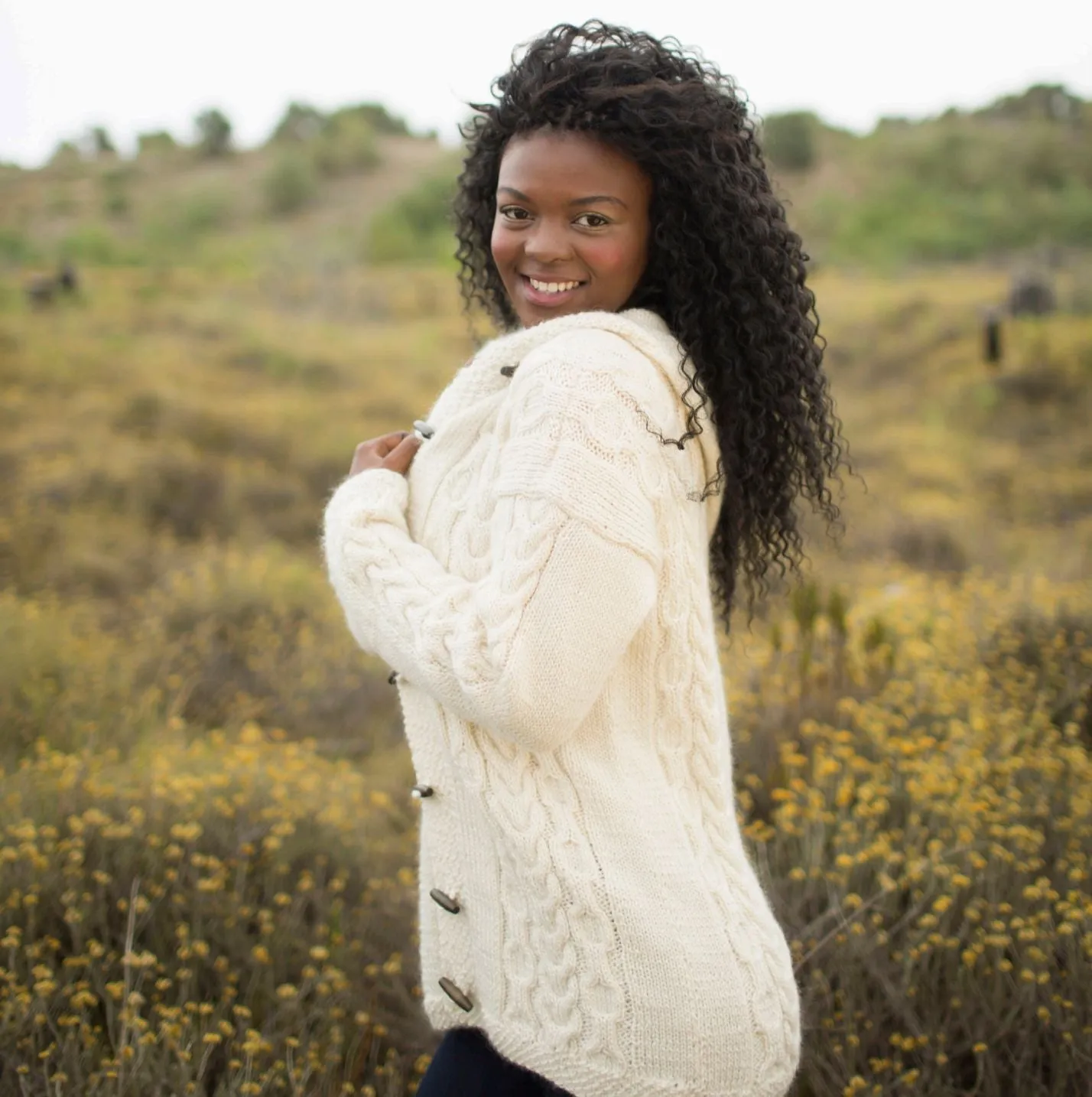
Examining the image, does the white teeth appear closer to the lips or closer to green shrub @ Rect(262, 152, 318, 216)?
the lips

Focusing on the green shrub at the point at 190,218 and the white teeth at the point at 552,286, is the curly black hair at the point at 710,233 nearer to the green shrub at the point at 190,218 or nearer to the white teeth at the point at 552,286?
the white teeth at the point at 552,286

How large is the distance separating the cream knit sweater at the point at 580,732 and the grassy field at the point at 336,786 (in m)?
0.90

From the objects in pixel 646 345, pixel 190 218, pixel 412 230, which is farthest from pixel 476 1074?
pixel 190 218

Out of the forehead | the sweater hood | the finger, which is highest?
the forehead

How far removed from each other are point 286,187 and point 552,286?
30191 mm

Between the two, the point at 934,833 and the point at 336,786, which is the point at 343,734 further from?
the point at 934,833

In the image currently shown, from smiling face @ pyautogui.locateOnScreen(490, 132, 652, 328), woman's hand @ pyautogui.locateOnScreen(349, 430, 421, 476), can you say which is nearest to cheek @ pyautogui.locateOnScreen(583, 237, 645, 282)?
smiling face @ pyautogui.locateOnScreen(490, 132, 652, 328)

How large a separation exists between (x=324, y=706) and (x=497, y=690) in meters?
3.42

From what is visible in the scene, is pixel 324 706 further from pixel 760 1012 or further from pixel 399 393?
pixel 399 393

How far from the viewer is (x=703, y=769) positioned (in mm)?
1456

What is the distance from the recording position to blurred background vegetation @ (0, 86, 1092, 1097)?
231cm

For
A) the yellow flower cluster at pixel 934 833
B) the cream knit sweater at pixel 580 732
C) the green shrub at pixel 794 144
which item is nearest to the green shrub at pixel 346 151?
the green shrub at pixel 794 144

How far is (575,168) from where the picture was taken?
58.1 inches

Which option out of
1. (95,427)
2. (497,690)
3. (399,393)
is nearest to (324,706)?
(497,690)
